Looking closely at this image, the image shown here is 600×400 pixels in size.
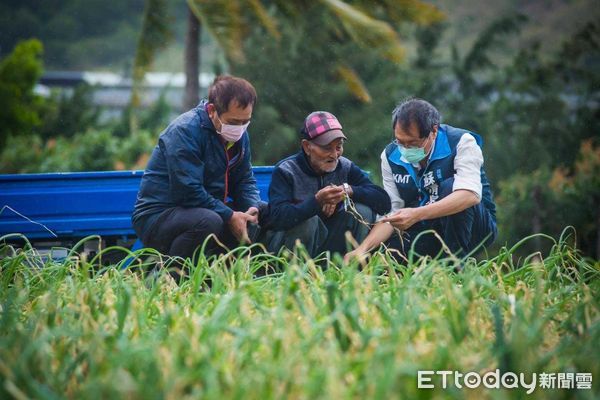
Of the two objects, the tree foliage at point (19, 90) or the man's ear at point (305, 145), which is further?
the tree foliage at point (19, 90)

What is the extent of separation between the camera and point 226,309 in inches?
127

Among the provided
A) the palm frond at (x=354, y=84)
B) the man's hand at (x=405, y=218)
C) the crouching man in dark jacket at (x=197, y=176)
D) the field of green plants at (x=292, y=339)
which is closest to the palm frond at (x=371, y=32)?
the palm frond at (x=354, y=84)

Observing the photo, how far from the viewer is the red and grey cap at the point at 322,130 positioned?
4.98m

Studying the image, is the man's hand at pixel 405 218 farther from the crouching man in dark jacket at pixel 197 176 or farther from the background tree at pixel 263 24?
the background tree at pixel 263 24

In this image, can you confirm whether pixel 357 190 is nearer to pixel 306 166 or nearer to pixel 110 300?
pixel 306 166

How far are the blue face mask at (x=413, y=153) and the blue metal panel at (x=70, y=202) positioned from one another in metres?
1.73

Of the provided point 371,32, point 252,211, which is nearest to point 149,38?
point 371,32

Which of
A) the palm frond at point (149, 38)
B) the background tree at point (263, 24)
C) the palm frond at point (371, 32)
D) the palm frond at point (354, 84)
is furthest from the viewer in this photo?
the palm frond at point (149, 38)

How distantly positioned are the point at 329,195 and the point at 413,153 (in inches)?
19.6

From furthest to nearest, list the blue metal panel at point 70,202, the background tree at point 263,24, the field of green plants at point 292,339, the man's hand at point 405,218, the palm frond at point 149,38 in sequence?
the palm frond at point 149,38 → the background tree at point 263,24 → the blue metal panel at point 70,202 → the man's hand at point 405,218 → the field of green plants at point 292,339

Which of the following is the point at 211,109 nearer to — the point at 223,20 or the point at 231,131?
the point at 231,131

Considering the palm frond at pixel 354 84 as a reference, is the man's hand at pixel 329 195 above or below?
below

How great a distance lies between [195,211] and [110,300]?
4.41ft

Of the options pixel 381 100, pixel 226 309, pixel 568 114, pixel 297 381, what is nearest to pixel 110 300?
pixel 226 309
